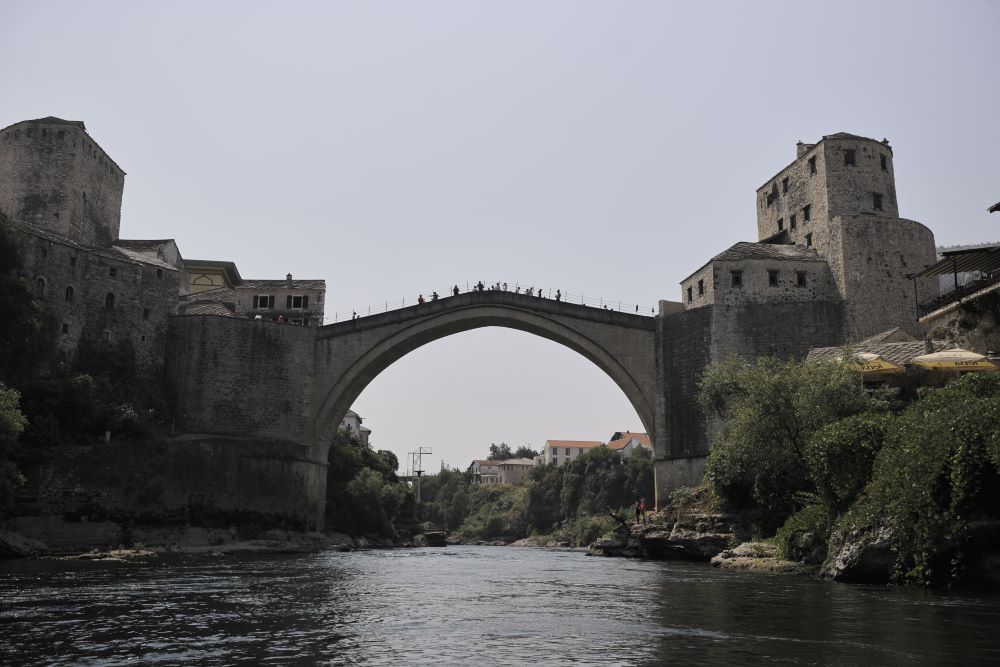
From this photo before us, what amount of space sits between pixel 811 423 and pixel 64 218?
1323 inches

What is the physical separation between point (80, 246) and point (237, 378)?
8479 millimetres

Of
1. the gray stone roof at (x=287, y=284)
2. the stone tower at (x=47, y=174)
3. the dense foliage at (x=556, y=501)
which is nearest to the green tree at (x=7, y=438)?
the stone tower at (x=47, y=174)

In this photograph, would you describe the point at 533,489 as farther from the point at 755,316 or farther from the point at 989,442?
the point at 989,442

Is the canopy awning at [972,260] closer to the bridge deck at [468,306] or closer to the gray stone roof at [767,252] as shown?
the gray stone roof at [767,252]

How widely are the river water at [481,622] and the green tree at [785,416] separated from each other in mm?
5221

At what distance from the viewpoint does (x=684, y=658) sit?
8.51 metres

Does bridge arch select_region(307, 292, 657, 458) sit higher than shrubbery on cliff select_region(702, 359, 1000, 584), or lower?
higher

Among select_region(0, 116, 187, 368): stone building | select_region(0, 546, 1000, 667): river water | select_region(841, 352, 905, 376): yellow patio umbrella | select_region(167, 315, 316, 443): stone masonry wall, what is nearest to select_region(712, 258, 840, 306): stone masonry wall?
select_region(841, 352, 905, 376): yellow patio umbrella

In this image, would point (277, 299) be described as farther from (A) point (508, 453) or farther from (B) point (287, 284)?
(A) point (508, 453)

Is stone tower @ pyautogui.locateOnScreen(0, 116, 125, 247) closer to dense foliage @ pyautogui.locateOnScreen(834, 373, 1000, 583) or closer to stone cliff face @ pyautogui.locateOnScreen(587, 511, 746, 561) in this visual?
stone cliff face @ pyautogui.locateOnScreen(587, 511, 746, 561)

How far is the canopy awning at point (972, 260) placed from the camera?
25234mm

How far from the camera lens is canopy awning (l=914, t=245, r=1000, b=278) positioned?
25234 millimetres

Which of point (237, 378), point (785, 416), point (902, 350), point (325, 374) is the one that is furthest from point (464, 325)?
point (902, 350)

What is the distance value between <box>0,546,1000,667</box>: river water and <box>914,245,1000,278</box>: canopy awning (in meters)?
13.6
